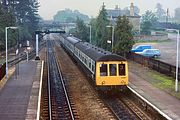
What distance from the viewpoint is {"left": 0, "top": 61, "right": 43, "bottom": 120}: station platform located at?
1748 centimetres

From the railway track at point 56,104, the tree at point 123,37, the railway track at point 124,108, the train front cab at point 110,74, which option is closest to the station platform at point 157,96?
the railway track at point 124,108

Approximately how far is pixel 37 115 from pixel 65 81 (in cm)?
1513

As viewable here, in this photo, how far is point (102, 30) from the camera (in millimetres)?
59281

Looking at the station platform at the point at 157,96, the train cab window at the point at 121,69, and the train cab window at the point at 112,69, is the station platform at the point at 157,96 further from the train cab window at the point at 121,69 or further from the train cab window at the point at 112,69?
the train cab window at the point at 112,69

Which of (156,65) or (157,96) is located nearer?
(157,96)

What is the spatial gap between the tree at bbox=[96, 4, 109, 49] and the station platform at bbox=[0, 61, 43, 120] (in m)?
23.9

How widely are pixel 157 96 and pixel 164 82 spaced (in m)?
6.06

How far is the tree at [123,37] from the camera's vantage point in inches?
1861

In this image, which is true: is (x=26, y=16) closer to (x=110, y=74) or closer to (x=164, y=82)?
(x=164, y=82)

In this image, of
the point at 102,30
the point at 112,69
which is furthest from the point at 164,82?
the point at 102,30

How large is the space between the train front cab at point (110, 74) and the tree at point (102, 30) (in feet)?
97.6

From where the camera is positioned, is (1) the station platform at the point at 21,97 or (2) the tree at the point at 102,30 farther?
(2) the tree at the point at 102,30

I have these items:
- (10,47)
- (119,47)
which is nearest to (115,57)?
(119,47)

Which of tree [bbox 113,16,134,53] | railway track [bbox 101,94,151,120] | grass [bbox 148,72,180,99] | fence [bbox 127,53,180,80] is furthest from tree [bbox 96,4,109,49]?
railway track [bbox 101,94,151,120]
